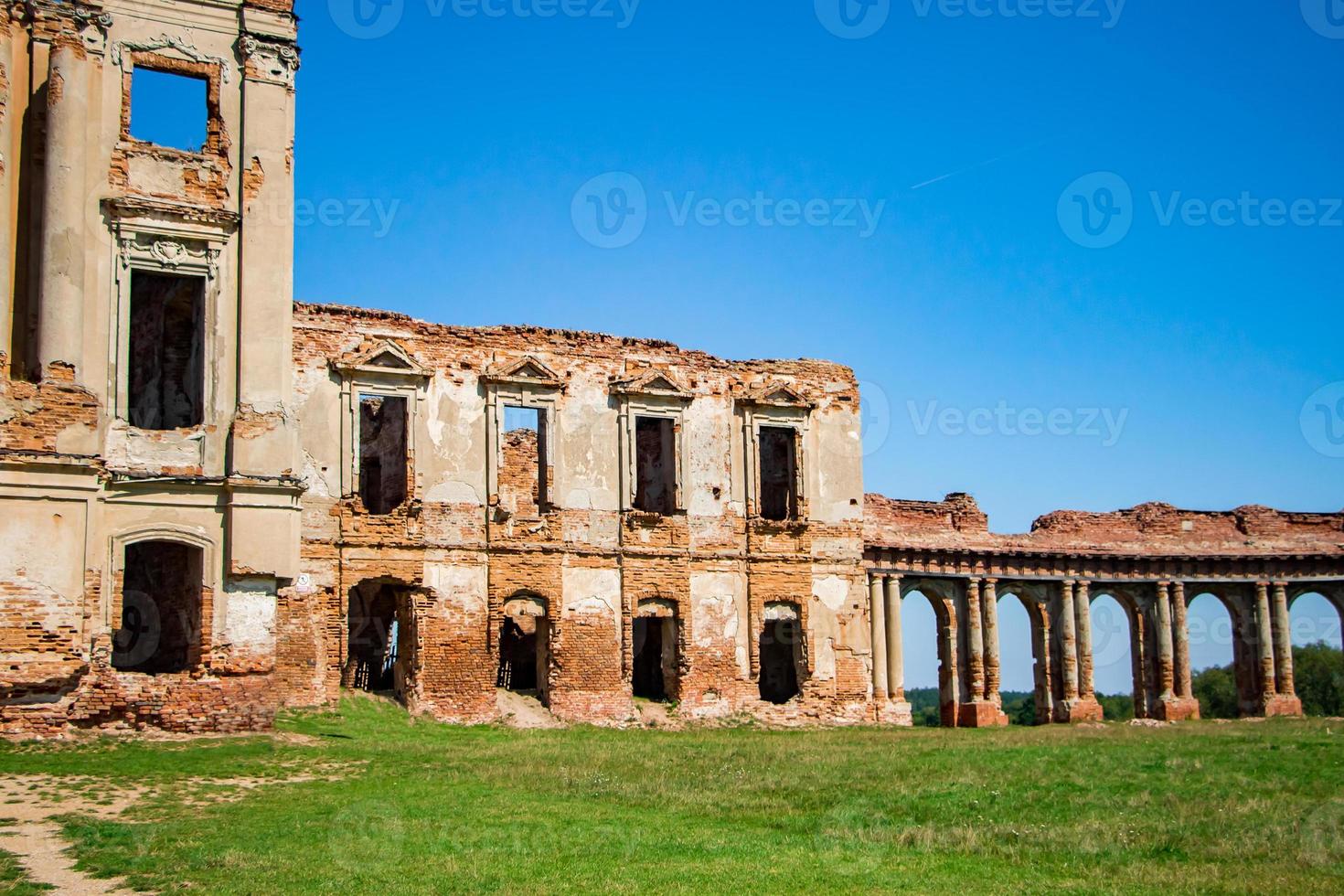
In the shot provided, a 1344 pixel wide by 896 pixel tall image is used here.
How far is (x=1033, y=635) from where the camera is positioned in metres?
34.8

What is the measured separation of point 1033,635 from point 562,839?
24048 mm

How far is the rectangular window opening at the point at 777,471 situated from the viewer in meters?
30.5

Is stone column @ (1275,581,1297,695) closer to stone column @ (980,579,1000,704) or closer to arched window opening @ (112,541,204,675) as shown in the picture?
stone column @ (980,579,1000,704)

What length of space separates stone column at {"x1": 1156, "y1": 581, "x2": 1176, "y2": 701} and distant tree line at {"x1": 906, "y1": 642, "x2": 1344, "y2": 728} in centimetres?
1000

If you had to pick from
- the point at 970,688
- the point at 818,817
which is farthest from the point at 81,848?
the point at 970,688

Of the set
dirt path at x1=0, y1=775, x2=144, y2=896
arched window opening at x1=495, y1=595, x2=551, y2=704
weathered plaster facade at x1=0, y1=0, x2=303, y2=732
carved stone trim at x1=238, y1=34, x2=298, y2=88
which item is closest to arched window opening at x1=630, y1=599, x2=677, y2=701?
arched window opening at x1=495, y1=595, x2=551, y2=704

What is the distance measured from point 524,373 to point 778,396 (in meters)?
5.69

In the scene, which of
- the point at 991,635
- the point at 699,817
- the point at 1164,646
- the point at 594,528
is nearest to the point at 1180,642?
the point at 1164,646

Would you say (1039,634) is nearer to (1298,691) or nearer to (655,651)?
(655,651)

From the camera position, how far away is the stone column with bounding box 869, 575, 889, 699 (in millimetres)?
30984

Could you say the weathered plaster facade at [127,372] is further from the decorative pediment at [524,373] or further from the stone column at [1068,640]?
the stone column at [1068,640]

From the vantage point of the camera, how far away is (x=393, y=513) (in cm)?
2586

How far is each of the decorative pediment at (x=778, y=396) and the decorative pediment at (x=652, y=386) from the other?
1.66 meters

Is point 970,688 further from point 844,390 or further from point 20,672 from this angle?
point 20,672
